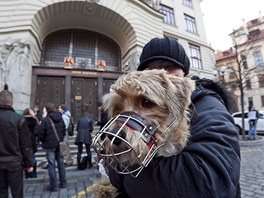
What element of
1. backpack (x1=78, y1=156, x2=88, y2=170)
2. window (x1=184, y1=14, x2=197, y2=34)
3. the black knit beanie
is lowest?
backpack (x1=78, y1=156, x2=88, y2=170)

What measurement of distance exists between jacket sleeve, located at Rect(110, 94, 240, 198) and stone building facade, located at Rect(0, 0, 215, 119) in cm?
1176

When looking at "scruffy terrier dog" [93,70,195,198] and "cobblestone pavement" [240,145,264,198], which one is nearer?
"scruffy terrier dog" [93,70,195,198]

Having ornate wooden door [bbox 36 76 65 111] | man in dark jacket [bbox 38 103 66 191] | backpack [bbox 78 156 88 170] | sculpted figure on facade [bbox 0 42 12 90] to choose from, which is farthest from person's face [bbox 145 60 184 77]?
ornate wooden door [bbox 36 76 65 111]

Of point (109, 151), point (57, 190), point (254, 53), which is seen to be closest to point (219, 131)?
point (109, 151)

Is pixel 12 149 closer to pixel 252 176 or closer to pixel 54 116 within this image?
pixel 54 116

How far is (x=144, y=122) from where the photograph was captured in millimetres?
957

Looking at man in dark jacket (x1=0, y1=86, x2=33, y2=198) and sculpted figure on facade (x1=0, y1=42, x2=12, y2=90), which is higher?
sculpted figure on facade (x1=0, y1=42, x2=12, y2=90)

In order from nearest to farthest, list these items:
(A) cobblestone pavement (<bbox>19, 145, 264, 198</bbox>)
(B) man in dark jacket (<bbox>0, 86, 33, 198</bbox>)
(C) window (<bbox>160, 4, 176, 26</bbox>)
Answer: (B) man in dark jacket (<bbox>0, 86, 33, 198</bbox>)
(A) cobblestone pavement (<bbox>19, 145, 264, 198</bbox>)
(C) window (<bbox>160, 4, 176, 26</bbox>)

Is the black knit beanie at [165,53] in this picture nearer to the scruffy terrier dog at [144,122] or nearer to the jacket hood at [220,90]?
the jacket hood at [220,90]

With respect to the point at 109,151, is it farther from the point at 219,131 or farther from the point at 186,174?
the point at 219,131

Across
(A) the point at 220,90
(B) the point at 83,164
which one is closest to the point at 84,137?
(B) the point at 83,164

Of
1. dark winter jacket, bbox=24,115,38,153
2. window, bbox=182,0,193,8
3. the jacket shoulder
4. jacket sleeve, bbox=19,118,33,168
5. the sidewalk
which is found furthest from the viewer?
window, bbox=182,0,193,8

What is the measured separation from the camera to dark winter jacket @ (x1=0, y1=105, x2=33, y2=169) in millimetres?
3172

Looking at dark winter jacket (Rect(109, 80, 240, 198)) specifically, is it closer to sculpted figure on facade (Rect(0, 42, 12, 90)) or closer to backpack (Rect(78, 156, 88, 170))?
backpack (Rect(78, 156, 88, 170))
